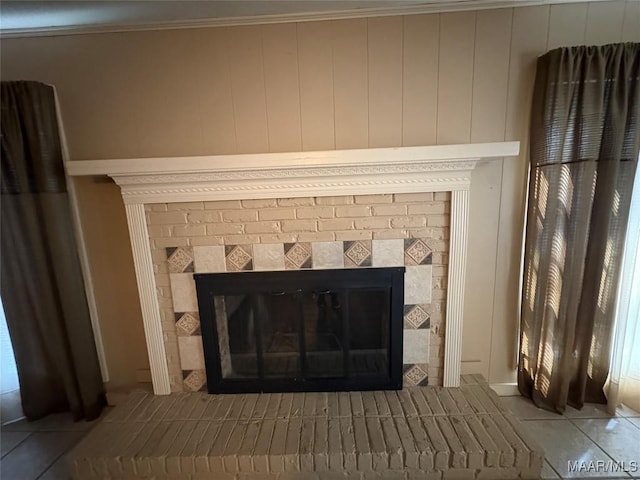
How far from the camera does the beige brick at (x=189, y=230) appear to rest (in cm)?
175

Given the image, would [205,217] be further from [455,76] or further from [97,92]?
[455,76]

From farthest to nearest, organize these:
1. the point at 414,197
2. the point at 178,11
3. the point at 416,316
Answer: the point at 416,316 < the point at 414,197 < the point at 178,11

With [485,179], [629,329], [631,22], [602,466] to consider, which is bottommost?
[602,466]

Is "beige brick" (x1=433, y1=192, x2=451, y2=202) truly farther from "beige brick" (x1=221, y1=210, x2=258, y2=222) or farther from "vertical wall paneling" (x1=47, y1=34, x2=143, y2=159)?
"vertical wall paneling" (x1=47, y1=34, x2=143, y2=159)

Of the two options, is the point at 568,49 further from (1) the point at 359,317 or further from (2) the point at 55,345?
(2) the point at 55,345

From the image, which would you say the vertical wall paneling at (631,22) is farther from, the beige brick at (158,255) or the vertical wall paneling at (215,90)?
the beige brick at (158,255)

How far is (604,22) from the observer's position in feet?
5.31

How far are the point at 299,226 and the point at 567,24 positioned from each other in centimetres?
176

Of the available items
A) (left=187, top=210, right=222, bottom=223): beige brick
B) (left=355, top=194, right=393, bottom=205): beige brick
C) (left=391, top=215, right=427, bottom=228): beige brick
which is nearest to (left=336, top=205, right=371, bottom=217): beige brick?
(left=355, top=194, right=393, bottom=205): beige brick

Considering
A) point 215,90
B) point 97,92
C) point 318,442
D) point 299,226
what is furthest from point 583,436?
point 97,92

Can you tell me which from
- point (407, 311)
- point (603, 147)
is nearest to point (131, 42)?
point (407, 311)

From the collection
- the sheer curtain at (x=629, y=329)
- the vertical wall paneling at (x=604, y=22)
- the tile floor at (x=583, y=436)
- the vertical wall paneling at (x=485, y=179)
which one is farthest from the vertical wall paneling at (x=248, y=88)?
the tile floor at (x=583, y=436)

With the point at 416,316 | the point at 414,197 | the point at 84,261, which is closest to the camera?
the point at 414,197

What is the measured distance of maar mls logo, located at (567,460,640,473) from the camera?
1.50 metres
